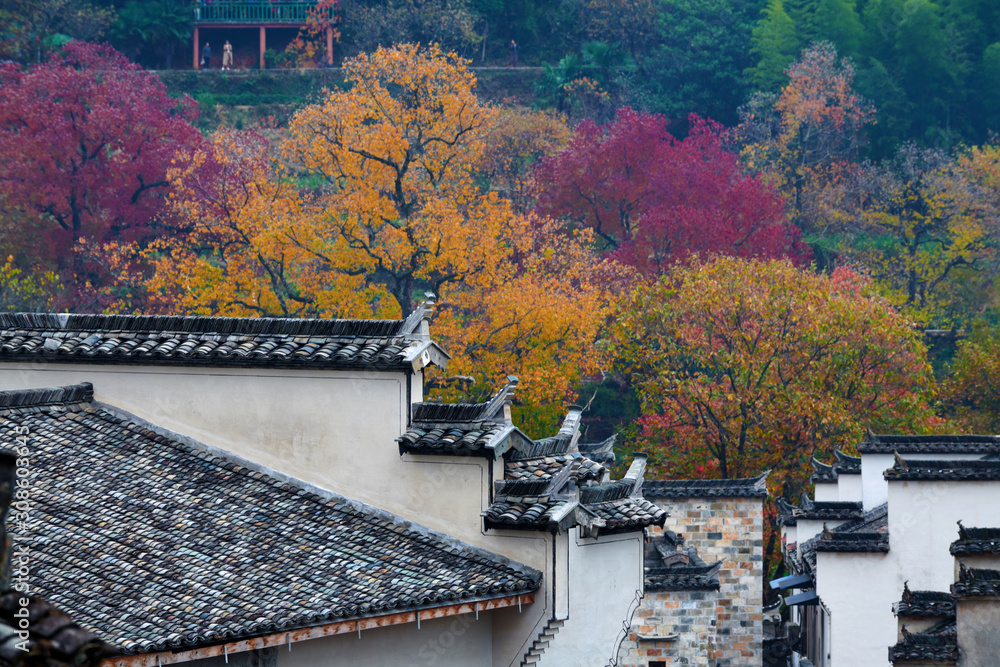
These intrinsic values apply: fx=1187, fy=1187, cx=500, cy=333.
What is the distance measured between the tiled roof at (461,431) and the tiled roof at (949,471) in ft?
32.6

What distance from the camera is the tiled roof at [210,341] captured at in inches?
528

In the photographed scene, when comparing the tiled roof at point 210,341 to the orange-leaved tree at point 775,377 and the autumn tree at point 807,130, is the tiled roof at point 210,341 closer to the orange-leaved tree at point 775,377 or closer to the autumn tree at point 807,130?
the orange-leaved tree at point 775,377

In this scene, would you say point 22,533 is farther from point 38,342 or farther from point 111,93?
point 111,93

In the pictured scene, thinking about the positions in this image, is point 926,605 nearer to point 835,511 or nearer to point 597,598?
point 597,598

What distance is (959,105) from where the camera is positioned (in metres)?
66.4

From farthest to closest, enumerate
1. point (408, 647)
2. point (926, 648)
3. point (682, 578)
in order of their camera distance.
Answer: point (682, 578) < point (926, 648) < point (408, 647)

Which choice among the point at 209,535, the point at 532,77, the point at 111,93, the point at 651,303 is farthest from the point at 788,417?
the point at 532,77

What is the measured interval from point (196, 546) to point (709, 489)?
19.0 meters

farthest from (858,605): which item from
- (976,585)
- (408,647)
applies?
(408,647)

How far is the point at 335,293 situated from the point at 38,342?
991 inches

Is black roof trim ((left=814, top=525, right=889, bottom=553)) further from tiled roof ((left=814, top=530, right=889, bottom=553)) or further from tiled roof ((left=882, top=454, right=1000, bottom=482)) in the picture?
tiled roof ((left=882, top=454, right=1000, bottom=482))

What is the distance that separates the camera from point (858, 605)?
21.8m

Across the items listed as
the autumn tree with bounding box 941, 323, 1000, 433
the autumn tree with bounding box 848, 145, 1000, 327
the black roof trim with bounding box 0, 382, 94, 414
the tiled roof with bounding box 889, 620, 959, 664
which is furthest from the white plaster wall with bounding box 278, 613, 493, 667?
the autumn tree with bounding box 848, 145, 1000, 327

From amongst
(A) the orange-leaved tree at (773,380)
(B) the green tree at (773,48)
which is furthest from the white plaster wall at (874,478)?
(B) the green tree at (773,48)
